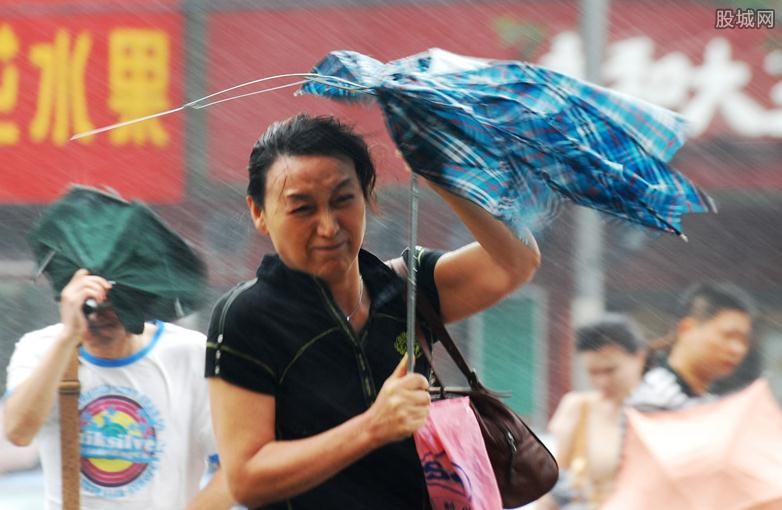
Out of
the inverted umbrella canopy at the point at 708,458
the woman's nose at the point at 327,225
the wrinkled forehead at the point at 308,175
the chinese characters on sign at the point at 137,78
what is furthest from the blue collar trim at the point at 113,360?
the chinese characters on sign at the point at 137,78

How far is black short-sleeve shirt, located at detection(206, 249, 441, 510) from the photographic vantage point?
104 inches

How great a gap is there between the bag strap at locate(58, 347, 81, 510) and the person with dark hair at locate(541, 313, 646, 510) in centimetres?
208

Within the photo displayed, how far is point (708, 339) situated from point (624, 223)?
220 centimetres

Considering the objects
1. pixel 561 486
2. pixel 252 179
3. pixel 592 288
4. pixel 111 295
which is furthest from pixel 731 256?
pixel 252 179

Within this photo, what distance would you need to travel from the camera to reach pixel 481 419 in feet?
9.20

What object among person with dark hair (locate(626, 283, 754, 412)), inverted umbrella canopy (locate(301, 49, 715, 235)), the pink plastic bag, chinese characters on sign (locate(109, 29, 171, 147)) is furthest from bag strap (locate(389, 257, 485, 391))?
chinese characters on sign (locate(109, 29, 171, 147))

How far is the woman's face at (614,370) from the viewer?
5.26 meters

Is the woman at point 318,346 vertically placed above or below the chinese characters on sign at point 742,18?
below

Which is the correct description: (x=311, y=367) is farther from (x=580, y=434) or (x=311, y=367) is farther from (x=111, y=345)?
(x=580, y=434)

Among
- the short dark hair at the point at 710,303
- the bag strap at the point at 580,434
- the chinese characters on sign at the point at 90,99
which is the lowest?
the bag strap at the point at 580,434

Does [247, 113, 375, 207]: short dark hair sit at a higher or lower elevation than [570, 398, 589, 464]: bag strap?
higher

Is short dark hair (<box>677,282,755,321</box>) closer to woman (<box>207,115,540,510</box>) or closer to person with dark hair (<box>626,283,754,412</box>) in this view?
person with dark hair (<box>626,283,754,412</box>)

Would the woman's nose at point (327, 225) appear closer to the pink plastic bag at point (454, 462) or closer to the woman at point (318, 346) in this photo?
the woman at point (318, 346)

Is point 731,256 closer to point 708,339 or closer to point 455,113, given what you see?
point 708,339
